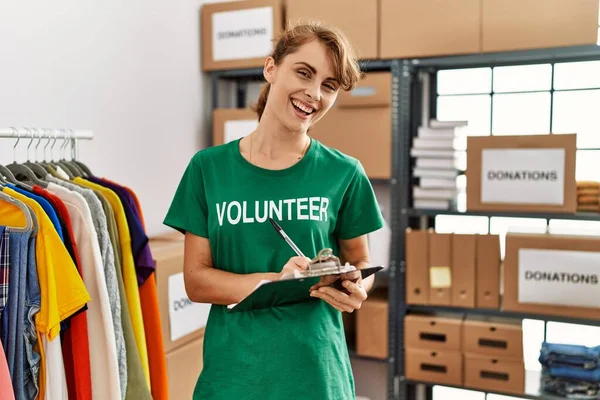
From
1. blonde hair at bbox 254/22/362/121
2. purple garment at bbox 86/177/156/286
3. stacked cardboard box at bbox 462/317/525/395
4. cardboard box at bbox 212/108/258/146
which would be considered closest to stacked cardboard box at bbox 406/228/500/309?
stacked cardboard box at bbox 462/317/525/395

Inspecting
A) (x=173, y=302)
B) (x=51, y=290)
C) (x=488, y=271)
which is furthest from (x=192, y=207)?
(x=488, y=271)

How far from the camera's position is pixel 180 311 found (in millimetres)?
2152

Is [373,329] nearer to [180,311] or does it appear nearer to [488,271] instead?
[488,271]

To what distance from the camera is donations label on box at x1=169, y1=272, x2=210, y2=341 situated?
2.10 meters

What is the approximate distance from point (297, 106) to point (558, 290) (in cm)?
160

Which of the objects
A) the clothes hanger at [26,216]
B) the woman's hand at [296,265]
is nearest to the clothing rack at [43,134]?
the clothes hanger at [26,216]

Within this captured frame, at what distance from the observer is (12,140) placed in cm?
182

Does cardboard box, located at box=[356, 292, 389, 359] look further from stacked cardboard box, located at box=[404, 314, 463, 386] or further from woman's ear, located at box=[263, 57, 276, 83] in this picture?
woman's ear, located at box=[263, 57, 276, 83]

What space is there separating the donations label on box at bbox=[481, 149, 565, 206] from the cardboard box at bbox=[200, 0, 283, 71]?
3.85ft

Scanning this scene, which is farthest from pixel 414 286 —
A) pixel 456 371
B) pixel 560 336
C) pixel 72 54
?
pixel 72 54

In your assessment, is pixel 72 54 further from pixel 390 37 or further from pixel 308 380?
pixel 308 380

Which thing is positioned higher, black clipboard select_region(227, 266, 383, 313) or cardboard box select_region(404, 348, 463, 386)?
black clipboard select_region(227, 266, 383, 313)

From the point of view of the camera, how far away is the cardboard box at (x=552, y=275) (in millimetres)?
2215

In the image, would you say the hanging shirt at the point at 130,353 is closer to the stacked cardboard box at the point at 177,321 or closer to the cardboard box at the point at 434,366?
the stacked cardboard box at the point at 177,321
